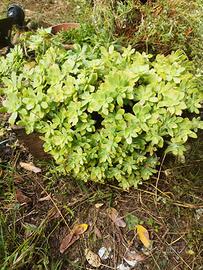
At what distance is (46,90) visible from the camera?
6.07 ft

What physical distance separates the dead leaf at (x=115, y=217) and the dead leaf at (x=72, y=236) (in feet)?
0.49

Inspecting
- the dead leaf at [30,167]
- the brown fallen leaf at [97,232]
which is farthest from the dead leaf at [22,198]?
the brown fallen leaf at [97,232]

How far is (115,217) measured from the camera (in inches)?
82.2

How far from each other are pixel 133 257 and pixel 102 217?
11.0 inches

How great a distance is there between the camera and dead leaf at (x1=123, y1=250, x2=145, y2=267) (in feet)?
6.42

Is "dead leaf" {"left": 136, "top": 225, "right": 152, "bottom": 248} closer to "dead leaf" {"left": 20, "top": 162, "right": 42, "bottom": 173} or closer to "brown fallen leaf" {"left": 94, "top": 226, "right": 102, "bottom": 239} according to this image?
"brown fallen leaf" {"left": 94, "top": 226, "right": 102, "bottom": 239}

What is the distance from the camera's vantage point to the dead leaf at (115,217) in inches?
81.3

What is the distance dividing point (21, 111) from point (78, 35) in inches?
32.6

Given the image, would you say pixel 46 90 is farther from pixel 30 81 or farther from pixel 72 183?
pixel 72 183

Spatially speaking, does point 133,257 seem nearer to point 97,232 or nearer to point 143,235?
point 143,235

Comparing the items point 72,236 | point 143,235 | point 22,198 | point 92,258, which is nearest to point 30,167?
point 22,198

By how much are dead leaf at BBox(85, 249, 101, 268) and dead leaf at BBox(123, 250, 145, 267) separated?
0.47 feet

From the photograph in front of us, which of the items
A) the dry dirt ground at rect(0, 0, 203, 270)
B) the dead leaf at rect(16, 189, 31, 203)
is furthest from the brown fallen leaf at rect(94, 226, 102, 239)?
the dead leaf at rect(16, 189, 31, 203)

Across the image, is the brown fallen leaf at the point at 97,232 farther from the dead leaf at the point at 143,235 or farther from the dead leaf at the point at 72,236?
the dead leaf at the point at 143,235
